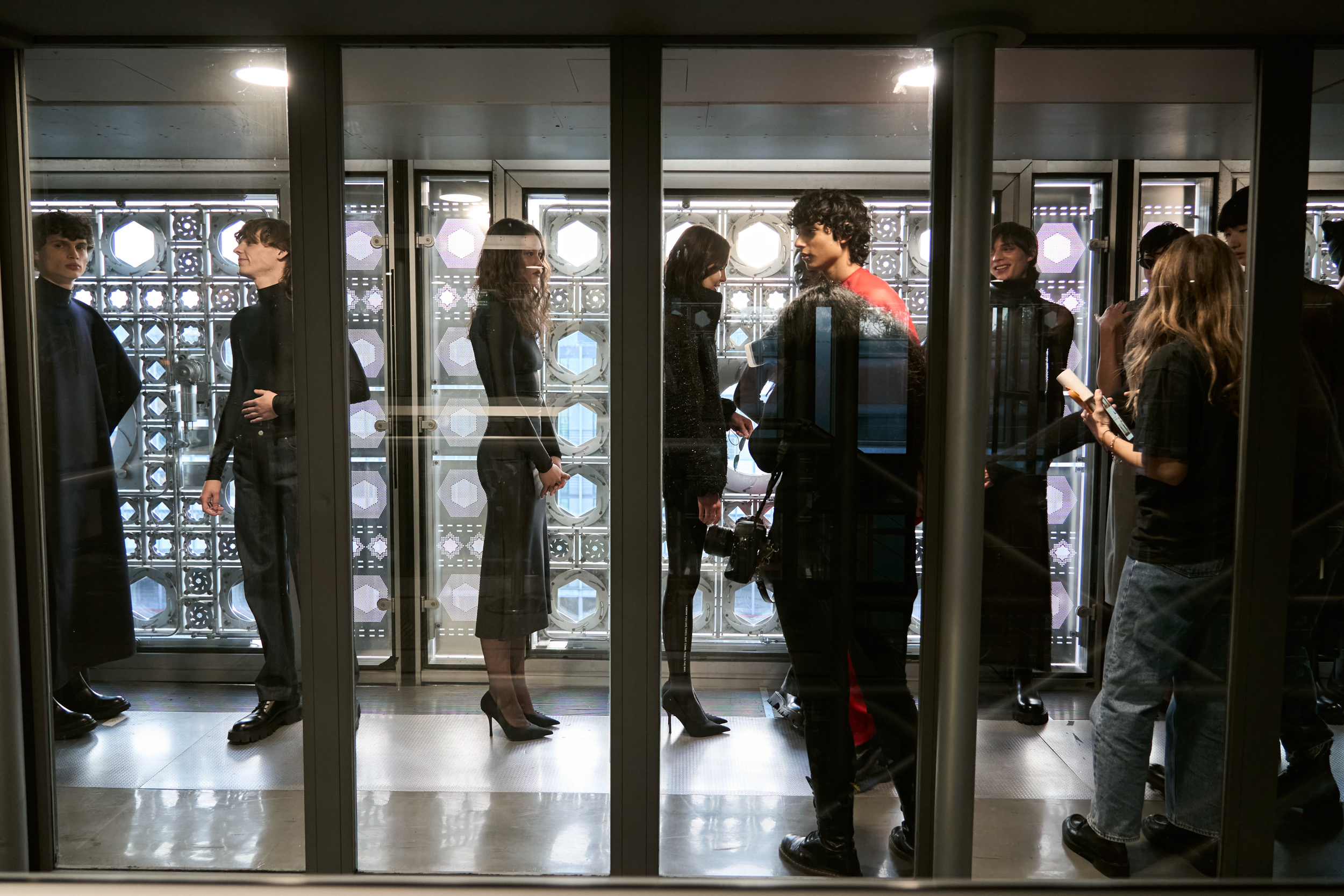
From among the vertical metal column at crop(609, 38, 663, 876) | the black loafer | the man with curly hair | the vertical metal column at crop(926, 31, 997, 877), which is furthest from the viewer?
the black loafer

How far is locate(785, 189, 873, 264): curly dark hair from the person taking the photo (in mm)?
2264

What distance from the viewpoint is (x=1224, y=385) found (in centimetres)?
225

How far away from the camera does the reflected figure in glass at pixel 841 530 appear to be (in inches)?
89.4

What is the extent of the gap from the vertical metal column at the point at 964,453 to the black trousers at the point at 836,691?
0.15 metres

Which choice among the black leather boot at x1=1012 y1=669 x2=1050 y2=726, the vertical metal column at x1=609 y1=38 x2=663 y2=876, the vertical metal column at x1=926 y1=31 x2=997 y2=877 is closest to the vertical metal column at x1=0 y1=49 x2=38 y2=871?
the vertical metal column at x1=609 y1=38 x2=663 y2=876

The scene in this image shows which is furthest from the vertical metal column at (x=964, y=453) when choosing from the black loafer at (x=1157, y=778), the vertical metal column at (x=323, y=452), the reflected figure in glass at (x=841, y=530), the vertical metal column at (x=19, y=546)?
the vertical metal column at (x=19, y=546)

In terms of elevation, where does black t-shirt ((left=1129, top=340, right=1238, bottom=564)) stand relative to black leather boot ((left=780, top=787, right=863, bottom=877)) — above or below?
above

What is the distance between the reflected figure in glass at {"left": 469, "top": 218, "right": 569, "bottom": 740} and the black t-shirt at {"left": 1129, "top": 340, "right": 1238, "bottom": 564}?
1576mm

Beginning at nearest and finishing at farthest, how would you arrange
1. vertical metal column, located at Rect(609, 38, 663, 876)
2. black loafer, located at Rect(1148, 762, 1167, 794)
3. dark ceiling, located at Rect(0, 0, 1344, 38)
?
dark ceiling, located at Rect(0, 0, 1344, 38) < vertical metal column, located at Rect(609, 38, 663, 876) < black loafer, located at Rect(1148, 762, 1167, 794)

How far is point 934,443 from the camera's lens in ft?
7.22

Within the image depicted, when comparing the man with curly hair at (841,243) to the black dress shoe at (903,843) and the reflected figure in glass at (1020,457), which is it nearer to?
the reflected figure in glass at (1020,457)

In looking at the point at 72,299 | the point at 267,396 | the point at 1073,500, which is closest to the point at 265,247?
the point at 267,396

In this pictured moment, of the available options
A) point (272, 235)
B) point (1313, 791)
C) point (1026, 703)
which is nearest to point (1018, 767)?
point (1026, 703)

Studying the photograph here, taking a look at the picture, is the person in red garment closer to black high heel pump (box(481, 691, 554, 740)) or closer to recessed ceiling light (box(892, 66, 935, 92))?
recessed ceiling light (box(892, 66, 935, 92))
